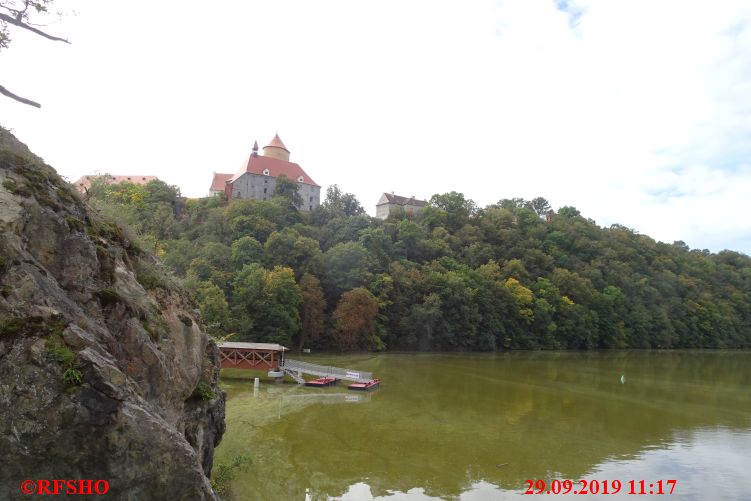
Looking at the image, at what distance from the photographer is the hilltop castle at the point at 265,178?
7194 centimetres

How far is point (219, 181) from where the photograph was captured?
3063 inches

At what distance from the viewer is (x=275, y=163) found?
7750cm

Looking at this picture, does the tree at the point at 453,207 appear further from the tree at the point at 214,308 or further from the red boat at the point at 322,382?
the red boat at the point at 322,382

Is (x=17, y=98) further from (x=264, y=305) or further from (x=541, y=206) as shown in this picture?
(x=541, y=206)

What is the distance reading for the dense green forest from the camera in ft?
146

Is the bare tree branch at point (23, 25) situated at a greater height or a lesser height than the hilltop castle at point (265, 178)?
lesser

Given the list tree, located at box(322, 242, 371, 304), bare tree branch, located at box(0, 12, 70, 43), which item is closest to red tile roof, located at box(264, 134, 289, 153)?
tree, located at box(322, 242, 371, 304)

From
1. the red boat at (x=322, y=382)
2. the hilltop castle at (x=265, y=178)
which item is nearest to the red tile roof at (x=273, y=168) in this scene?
the hilltop castle at (x=265, y=178)

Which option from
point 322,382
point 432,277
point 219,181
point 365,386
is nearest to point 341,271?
point 432,277

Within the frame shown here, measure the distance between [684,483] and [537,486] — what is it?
521 centimetres

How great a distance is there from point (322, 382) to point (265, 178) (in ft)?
168

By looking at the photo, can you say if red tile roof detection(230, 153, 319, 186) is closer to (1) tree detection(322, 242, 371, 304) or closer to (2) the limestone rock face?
(1) tree detection(322, 242, 371, 304)

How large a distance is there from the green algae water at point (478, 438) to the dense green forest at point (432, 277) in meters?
13.2

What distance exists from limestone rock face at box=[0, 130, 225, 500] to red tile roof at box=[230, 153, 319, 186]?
Answer: 65719 millimetres
